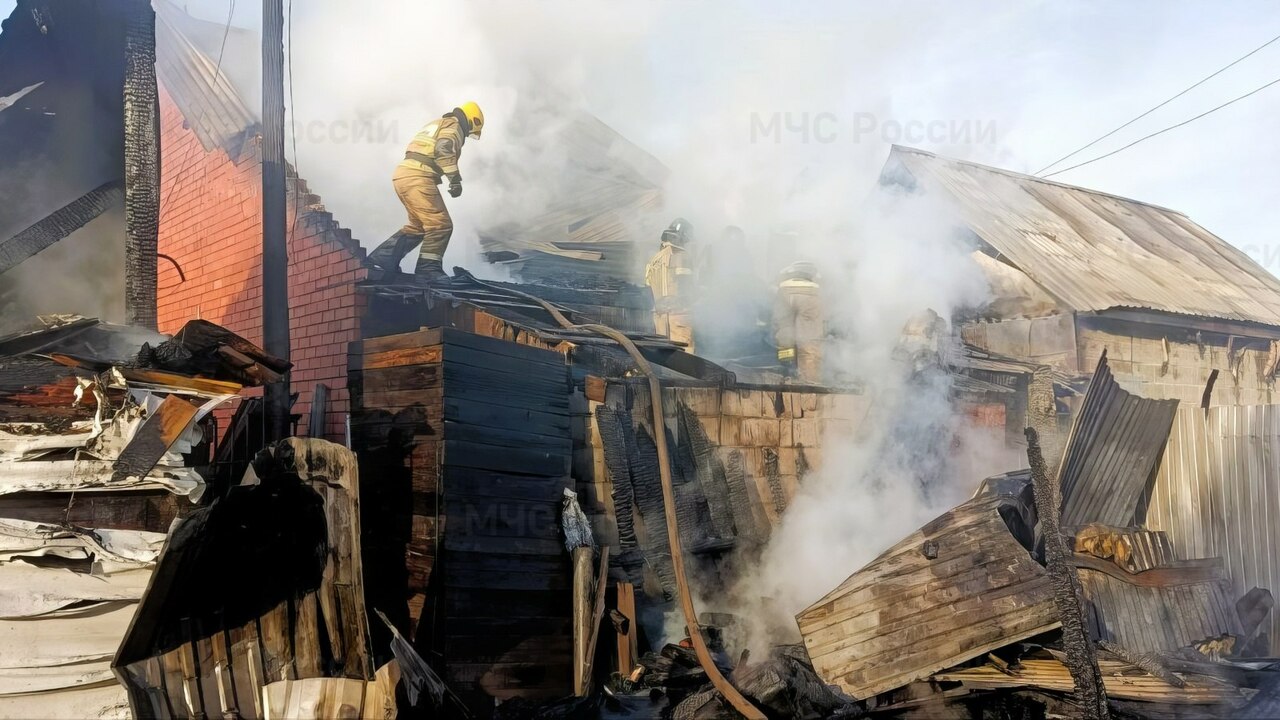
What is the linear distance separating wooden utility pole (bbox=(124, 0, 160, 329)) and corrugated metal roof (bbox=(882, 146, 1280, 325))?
13348mm

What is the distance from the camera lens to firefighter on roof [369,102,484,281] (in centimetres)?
897

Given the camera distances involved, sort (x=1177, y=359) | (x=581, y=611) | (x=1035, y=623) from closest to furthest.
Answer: (x=1035, y=623)
(x=581, y=611)
(x=1177, y=359)

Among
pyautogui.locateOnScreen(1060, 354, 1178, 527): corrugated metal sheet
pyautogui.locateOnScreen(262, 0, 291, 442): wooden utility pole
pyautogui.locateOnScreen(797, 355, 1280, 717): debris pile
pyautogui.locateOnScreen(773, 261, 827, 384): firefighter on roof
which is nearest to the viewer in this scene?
pyautogui.locateOnScreen(797, 355, 1280, 717): debris pile

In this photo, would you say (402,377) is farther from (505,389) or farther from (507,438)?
(507,438)

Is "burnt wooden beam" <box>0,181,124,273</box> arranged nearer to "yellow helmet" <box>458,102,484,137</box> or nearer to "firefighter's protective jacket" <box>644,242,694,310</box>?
"yellow helmet" <box>458,102,484,137</box>

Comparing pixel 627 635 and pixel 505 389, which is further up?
pixel 505 389

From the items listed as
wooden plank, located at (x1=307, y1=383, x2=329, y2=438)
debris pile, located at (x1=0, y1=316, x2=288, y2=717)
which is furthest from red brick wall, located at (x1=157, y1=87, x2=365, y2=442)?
debris pile, located at (x1=0, y1=316, x2=288, y2=717)

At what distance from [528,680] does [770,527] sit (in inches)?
121

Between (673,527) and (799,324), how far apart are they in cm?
429

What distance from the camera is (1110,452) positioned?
329 inches

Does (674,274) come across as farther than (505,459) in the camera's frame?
Yes

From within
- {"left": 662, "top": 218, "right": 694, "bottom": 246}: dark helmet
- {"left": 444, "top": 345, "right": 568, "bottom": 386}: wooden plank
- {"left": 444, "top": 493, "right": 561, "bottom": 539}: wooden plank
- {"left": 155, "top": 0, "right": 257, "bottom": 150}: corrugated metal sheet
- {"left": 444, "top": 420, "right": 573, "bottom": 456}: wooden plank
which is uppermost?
{"left": 155, "top": 0, "right": 257, "bottom": 150}: corrugated metal sheet

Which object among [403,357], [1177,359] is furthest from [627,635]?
[1177,359]

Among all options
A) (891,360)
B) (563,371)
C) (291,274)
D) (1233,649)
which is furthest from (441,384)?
(1233,649)
